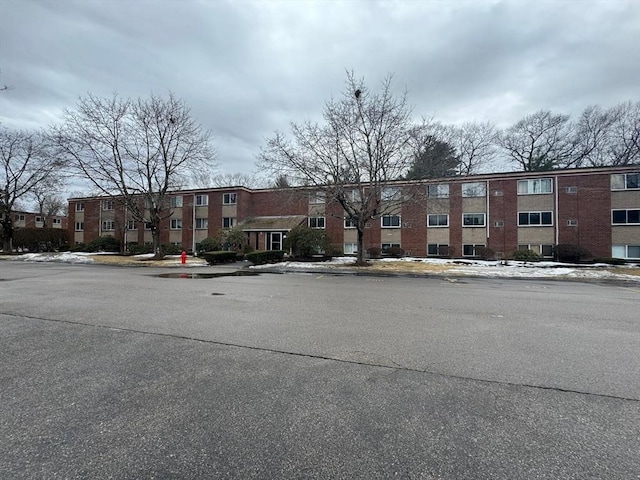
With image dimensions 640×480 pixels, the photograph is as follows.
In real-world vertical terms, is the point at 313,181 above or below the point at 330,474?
above

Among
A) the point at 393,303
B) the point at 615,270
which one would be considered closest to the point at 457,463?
the point at 393,303

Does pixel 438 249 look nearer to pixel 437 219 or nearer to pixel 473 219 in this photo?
pixel 437 219

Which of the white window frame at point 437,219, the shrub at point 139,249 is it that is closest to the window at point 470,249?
the white window frame at point 437,219

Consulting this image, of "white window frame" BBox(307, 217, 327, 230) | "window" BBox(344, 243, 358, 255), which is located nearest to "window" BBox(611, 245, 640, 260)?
"window" BBox(344, 243, 358, 255)

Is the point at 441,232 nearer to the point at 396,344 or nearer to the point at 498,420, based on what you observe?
the point at 396,344

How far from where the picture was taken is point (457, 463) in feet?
7.54

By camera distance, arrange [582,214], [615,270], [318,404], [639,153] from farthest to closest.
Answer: [639,153] → [582,214] → [615,270] → [318,404]

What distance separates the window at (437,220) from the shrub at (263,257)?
1331 cm

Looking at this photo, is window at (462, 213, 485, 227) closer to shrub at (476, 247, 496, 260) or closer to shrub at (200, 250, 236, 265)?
shrub at (476, 247, 496, 260)

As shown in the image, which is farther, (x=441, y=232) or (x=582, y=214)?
(x=441, y=232)

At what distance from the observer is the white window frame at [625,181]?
24656 millimetres

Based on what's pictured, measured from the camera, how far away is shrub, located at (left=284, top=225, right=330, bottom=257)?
83.0 ft

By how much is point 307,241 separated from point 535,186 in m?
18.6

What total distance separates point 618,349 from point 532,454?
12.1ft
